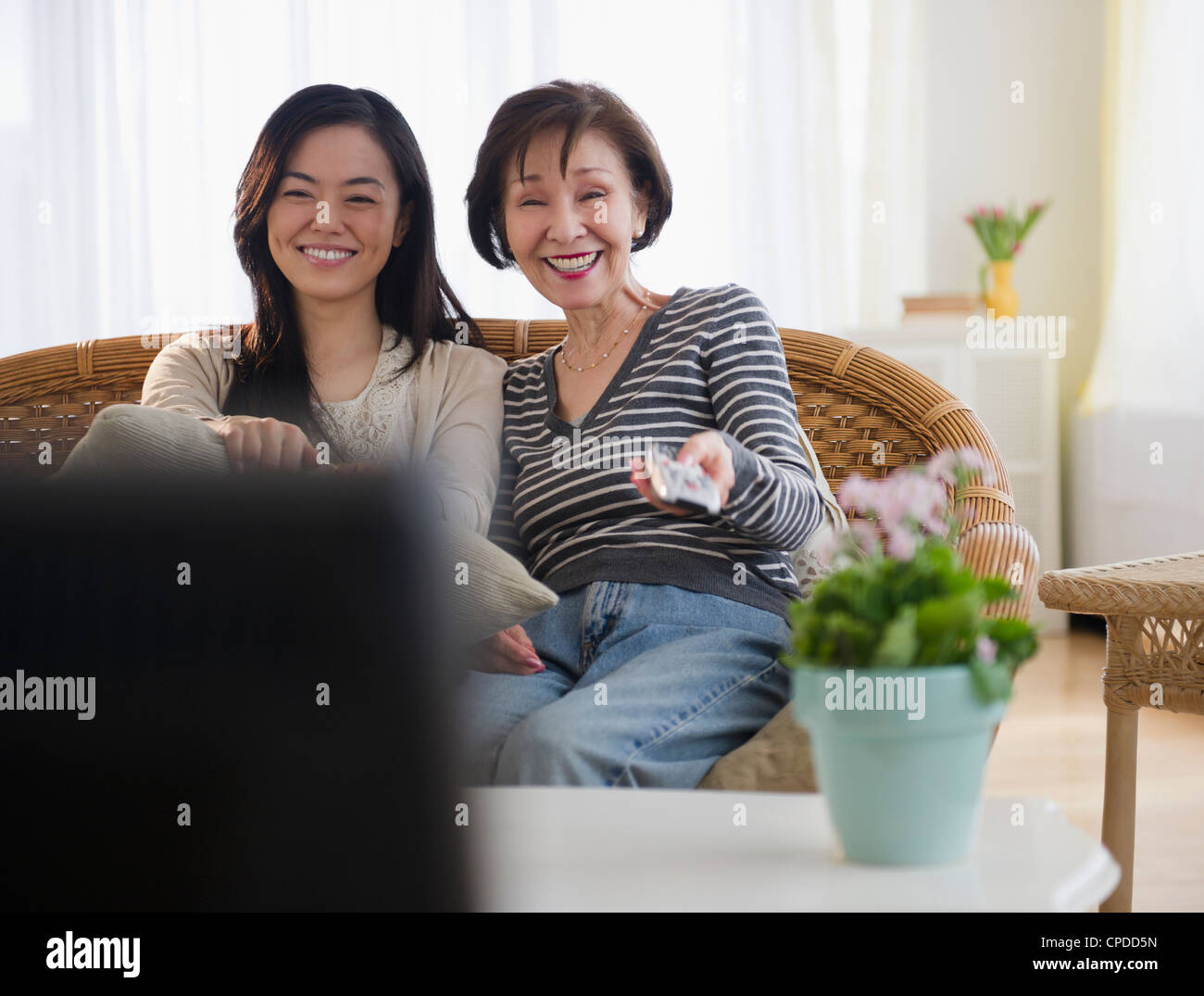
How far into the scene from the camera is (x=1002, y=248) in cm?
350

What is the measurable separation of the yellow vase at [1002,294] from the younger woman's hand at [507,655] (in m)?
2.71

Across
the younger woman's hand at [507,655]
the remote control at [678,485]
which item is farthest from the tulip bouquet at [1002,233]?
the remote control at [678,485]

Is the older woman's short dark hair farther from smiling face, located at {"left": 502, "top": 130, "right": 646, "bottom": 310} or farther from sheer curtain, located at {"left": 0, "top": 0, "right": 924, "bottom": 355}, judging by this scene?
sheer curtain, located at {"left": 0, "top": 0, "right": 924, "bottom": 355}

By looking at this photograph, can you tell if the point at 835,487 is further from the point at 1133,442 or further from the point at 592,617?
the point at 1133,442

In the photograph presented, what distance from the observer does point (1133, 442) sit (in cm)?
314

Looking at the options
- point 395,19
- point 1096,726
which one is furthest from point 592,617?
point 395,19

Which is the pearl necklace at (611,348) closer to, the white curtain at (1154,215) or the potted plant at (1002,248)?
the white curtain at (1154,215)

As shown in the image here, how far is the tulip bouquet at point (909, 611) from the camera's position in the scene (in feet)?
1.88

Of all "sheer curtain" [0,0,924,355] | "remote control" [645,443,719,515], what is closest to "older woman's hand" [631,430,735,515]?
"remote control" [645,443,719,515]

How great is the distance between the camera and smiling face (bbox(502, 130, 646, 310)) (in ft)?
4.31

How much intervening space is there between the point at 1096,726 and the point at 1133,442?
3.22 feet

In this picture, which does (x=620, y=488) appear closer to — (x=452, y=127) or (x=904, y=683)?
(x=904, y=683)

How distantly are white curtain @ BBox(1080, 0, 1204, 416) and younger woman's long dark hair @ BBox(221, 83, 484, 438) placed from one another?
220 cm

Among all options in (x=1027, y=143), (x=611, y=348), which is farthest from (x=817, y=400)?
(x=1027, y=143)
